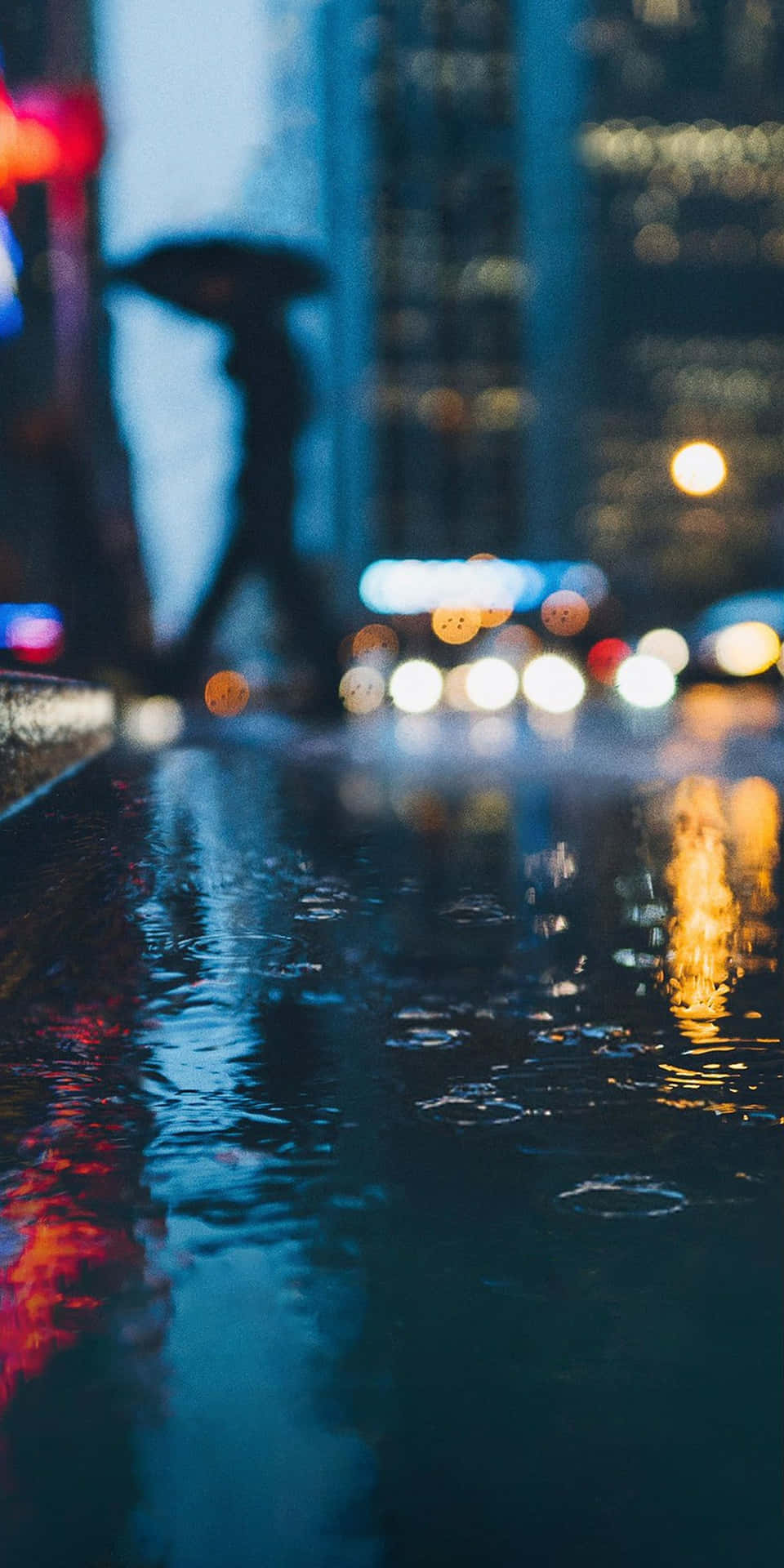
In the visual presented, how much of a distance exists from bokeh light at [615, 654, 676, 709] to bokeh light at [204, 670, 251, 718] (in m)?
6.07

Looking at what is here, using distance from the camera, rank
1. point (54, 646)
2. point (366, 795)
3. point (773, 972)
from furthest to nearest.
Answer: point (54, 646), point (366, 795), point (773, 972)

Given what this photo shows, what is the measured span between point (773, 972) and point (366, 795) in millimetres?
7011

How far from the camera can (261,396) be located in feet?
84.6

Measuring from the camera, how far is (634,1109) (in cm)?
402

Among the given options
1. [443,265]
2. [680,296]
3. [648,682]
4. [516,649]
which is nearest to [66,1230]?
[648,682]

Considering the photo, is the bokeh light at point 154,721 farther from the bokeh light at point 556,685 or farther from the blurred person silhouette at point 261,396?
the bokeh light at point 556,685

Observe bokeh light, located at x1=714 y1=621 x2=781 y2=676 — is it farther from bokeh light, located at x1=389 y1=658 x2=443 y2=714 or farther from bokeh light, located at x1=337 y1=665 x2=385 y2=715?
bokeh light, located at x1=337 y1=665 x2=385 y2=715

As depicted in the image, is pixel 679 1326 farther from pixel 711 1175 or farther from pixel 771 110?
pixel 771 110

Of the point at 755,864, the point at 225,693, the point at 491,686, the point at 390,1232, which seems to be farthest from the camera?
the point at 225,693

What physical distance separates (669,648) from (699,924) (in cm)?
2902

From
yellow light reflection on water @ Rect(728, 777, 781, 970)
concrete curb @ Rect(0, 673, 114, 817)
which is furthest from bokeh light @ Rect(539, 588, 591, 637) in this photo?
A: yellow light reflection on water @ Rect(728, 777, 781, 970)

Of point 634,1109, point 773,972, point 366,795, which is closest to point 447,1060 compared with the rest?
point 634,1109

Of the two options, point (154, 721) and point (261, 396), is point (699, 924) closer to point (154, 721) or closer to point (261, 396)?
point (261, 396)

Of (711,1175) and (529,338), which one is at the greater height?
(529,338)
